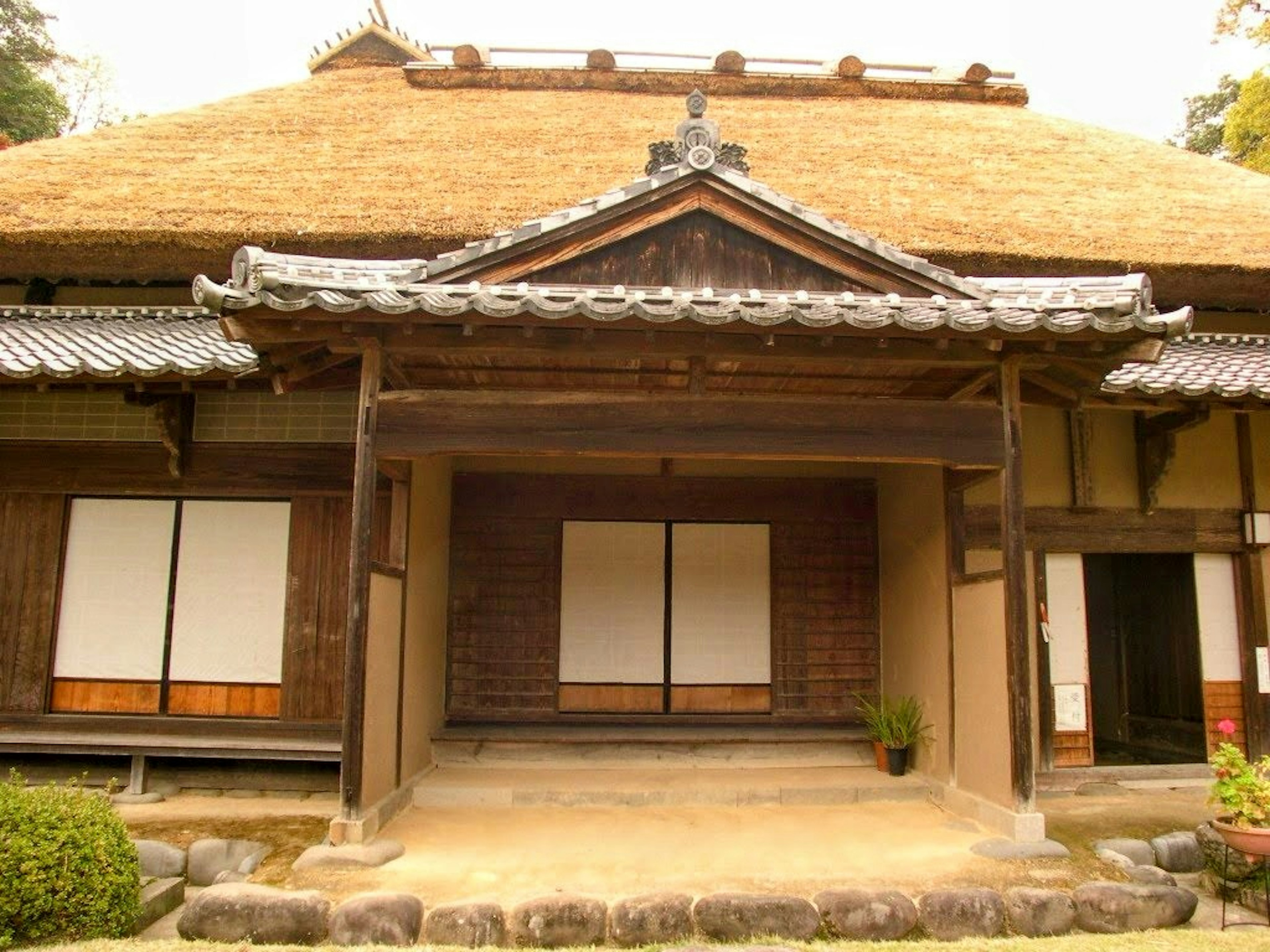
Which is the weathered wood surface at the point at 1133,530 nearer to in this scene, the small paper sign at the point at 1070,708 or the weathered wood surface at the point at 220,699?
the small paper sign at the point at 1070,708

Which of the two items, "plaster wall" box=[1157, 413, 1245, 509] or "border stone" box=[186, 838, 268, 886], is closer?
"border stone" box=[186, 838, 268, 886]

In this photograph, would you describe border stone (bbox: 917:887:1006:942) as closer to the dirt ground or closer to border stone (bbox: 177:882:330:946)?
the dirt ground

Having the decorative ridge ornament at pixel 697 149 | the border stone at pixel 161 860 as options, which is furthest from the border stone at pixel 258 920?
the decorative ridge ornament at pixel 697 149

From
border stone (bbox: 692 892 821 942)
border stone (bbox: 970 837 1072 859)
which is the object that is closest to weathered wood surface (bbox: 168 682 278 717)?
border stone (bbox: 692 892 821 942)

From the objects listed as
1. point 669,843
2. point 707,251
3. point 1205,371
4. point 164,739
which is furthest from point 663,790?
point 1205,371

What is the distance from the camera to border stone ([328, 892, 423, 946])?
13.0 ft

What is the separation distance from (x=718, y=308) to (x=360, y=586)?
2491 millimetres

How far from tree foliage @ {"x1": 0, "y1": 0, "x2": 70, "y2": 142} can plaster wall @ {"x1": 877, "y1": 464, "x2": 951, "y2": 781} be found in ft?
65.4

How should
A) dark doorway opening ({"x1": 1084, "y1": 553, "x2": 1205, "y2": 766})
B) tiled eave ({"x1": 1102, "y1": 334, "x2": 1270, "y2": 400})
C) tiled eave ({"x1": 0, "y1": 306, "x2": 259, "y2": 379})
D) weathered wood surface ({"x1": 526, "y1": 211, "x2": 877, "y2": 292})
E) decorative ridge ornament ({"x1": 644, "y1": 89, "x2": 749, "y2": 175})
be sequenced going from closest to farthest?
decorative ridge ornament ({"x1": 644, "y1": 89, "x2": 749, "y2": 175}), weathered wood surface ({"x1": 526, "y1": 211, "x2": 877, "y2": 292}), tiled eave ({"x1": 0, "y1": 306, "x2": 259, "y2": 379}), tiled eave ({"x1": 1102, "y1": 334, "x2": 1270, "y2": 400}), dark doorway opening ({"x1": 1084, "y1": 553, "x2": 1205, "y2": 766})

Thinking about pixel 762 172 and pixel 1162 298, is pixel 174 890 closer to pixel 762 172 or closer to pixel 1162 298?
pixel 762 172

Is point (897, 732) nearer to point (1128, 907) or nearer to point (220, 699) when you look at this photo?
point (1128, 907)

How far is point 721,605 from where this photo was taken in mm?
7613

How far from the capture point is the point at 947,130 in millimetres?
10703

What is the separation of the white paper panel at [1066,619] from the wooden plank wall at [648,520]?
1374mm
